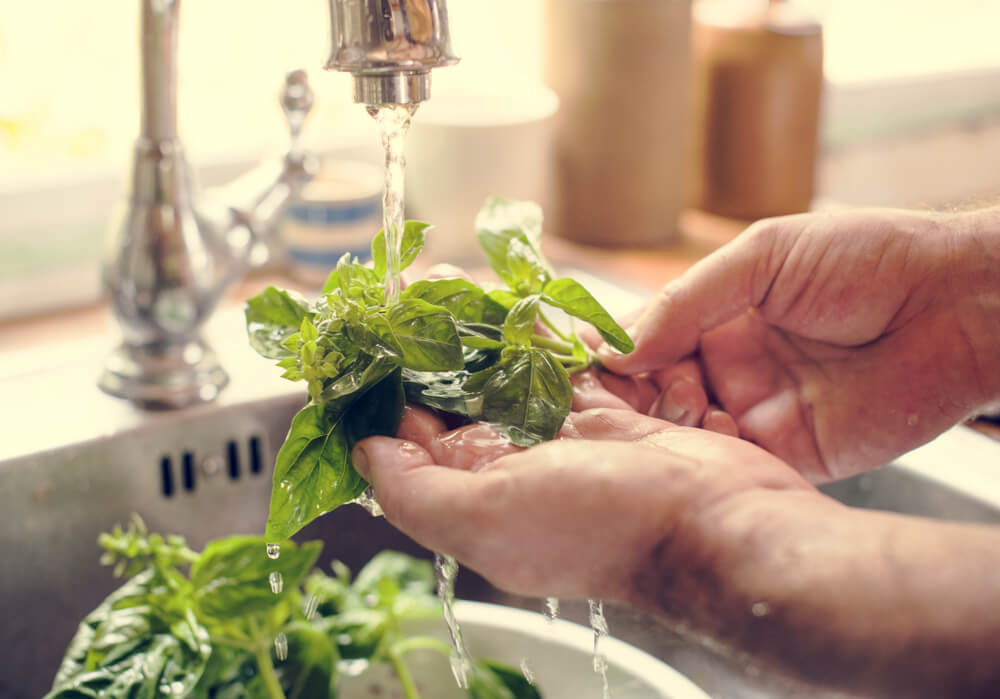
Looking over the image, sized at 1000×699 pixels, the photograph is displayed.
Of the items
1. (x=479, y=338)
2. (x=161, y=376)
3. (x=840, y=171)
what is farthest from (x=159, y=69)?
(x=840, y=171)

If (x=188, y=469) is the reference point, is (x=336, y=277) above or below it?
above

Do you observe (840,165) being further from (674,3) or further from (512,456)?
(512,456)

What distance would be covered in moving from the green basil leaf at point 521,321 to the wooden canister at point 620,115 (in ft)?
2.02

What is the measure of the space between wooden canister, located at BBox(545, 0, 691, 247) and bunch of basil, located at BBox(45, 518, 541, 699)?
0.63m

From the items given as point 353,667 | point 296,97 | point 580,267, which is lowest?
point 353,667

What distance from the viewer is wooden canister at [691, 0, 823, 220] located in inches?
46.0

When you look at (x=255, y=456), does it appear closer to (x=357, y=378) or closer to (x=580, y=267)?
(x=357, y=378)

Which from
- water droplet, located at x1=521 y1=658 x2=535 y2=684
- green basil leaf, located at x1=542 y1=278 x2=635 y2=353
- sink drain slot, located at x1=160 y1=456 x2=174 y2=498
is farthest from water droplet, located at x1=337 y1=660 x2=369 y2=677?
green basil leaf, located at x1=542 y1=278 x2=635 y2=353

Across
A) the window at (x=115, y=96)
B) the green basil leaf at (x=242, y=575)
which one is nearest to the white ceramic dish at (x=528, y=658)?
the green basil leaf at (x=242, y=575)

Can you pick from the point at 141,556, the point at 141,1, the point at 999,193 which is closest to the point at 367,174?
the point at 141,1

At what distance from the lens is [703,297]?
70 cm

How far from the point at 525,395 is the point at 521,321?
0.06 metres

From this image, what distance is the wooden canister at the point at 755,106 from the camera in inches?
46.0

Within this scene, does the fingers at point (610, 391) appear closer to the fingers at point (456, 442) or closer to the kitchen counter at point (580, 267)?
the fingers at point (456, 442)
